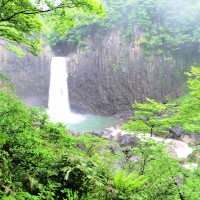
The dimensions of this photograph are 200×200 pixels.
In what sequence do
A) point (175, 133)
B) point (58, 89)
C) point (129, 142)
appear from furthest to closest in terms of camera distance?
point (58, 89) → point (175, 133) → point (129, 142)

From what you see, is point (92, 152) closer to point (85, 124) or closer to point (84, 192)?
point (84, 192)

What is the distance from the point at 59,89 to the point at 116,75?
6.48 metres

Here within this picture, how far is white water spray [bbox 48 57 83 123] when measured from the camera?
2525 centimetres

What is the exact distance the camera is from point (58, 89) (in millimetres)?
25859

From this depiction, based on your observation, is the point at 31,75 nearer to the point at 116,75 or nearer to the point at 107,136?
the point at 116,75

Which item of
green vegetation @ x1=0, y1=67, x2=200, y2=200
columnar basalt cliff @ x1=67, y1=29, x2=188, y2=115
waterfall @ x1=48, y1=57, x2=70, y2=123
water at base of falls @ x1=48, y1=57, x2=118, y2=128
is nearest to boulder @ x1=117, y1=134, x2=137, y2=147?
water at base of falls @ x1=48, y1=57, x2=118, y2=128

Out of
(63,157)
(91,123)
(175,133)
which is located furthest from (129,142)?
(63,157)

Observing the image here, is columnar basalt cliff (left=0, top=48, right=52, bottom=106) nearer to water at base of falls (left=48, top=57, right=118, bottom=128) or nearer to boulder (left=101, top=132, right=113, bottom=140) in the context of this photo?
water at base of falls (left=48, top=57, right=118, bottom=128)

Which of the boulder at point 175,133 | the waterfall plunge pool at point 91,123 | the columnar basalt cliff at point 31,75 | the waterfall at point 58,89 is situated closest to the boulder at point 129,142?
the boulder at point 175,133

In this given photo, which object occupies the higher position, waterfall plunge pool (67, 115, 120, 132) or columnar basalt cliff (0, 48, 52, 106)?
columnar basalt cliff (0, 48, 52, 106)

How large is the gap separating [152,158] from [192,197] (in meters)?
1.49

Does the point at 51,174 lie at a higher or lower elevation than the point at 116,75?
lower

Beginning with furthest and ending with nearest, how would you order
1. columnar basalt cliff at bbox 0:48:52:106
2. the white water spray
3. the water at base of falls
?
columnar basalt cliff at bbox 0:48:52:106, the white water spray, the water at base of falls

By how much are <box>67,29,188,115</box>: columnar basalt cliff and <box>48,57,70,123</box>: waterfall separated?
670 millimetres
